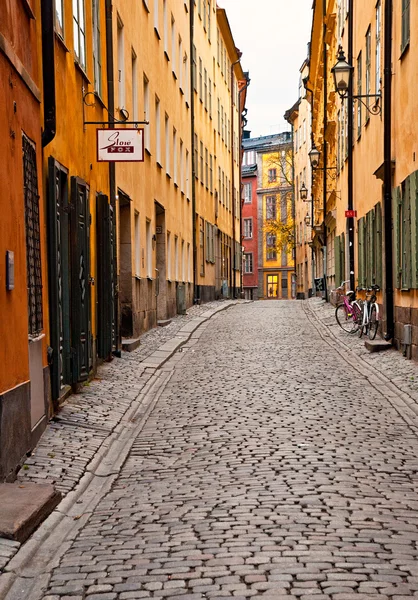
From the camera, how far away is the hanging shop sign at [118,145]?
13391mm

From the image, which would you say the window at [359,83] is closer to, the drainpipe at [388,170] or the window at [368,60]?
the window at [368,60]

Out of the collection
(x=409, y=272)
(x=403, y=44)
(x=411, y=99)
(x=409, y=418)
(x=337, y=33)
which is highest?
(x=337, y=33)

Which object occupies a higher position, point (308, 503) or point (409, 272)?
point (409, 272)

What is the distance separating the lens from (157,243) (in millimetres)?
26281

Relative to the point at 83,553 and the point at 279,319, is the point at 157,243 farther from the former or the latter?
the point at 83,553

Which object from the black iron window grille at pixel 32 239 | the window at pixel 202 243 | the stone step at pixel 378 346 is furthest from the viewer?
the window at pixel 202 243

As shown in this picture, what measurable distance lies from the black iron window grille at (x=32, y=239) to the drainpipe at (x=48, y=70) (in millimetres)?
768

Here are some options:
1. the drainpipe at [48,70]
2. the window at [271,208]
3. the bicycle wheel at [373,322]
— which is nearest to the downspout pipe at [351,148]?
the bicycle wheel at [373,322]

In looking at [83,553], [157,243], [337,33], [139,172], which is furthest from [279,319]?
[83,553]

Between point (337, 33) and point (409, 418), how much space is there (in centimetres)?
2644

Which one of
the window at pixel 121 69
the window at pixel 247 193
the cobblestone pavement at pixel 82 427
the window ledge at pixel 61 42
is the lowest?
the cobblestone pavement at pixel 82 427

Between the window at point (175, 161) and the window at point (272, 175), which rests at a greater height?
the window at point (272, 175)

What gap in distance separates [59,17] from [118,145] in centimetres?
224

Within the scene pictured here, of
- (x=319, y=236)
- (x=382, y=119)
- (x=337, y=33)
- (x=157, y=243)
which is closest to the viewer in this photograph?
(x=382, y=119)
